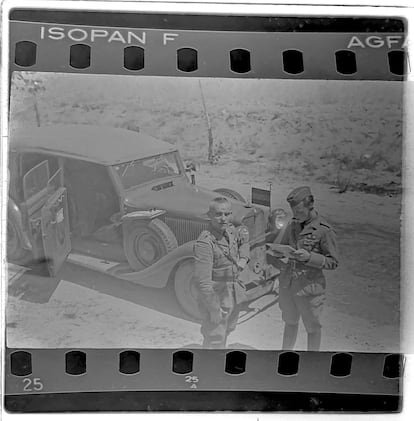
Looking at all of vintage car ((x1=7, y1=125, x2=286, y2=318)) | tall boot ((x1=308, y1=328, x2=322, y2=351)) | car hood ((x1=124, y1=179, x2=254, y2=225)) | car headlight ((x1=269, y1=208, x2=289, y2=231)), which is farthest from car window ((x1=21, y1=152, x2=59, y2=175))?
tall boot ((x1=308, y1=328, x2=322, y2=351))

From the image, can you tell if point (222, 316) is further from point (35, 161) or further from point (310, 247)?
point (35, 161)

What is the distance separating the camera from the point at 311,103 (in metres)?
1.14

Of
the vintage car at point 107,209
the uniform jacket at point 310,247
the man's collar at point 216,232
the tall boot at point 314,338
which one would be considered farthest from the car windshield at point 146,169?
the tall boot at point 314,338

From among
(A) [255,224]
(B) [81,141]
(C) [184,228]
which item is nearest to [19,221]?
(B) [81,141]

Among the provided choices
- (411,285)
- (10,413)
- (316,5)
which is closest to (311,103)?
(316,5)

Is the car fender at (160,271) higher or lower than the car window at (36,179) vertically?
lower

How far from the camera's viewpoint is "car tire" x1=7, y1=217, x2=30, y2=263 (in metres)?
1.12

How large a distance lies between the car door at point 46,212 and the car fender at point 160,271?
97 mm

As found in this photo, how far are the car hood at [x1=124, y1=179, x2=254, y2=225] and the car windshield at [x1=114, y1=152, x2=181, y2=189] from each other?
0.01 m

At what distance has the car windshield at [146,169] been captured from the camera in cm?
112

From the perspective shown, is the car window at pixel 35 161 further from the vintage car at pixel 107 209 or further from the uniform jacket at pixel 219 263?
the uniform jacket at pixel 219 263

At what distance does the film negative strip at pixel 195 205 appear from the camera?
1118mm

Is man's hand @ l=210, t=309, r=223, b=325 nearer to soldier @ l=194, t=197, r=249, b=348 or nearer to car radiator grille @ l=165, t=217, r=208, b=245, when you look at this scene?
soldier @ l=194, t=197, r=249, b=348

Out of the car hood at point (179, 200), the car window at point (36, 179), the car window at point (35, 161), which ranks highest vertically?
the car window at point (35, 161)
